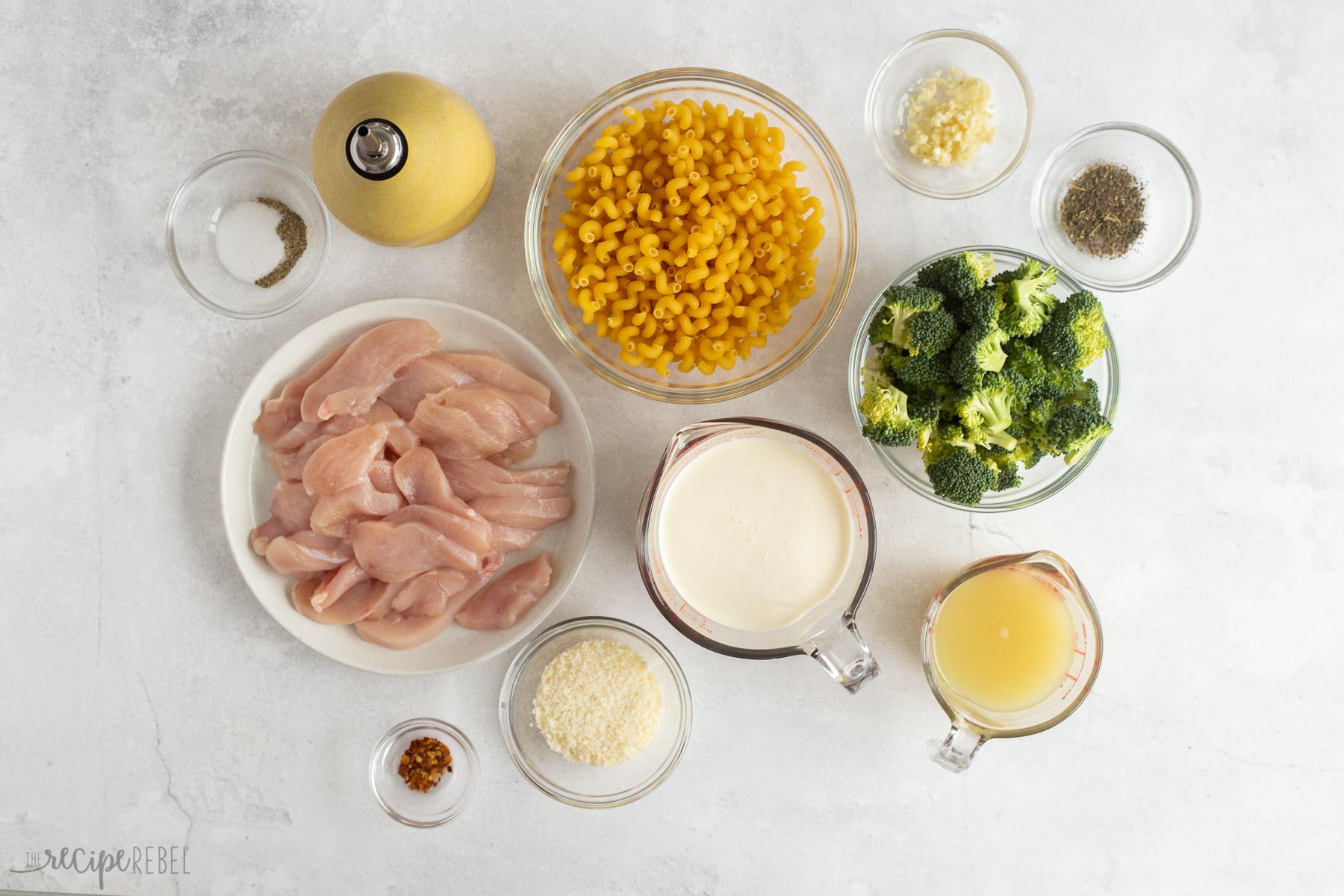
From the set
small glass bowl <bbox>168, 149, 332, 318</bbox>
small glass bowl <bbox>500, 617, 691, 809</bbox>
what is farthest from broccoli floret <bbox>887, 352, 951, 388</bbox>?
small glass bowl <bbox>168, 149, 332, 318</bbox>

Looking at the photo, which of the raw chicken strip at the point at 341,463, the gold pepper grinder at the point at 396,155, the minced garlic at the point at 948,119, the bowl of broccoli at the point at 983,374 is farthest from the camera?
the minced garlic at the point at 948,119

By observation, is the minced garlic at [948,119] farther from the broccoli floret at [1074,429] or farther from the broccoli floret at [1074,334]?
the broccoli floret at [1074,429]

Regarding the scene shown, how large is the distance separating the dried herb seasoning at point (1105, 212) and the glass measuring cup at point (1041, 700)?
74 centimetres

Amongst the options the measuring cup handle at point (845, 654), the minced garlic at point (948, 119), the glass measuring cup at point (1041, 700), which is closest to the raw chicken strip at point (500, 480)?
the measuring cup handle at point (845, 654)

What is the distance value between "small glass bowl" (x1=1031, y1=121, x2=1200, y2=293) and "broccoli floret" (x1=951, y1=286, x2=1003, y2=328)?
381 mm

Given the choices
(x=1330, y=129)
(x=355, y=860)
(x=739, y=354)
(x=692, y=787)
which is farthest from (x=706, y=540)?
(x=1330, y=129)

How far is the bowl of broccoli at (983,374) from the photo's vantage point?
5.48ft

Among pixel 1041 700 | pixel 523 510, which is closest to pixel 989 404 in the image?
pixel 1041 700

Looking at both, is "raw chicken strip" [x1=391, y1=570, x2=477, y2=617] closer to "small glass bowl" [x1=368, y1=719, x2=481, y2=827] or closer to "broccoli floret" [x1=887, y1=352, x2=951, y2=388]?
"small glass bowl" [x1=368, y1=719, x2=481, y2=827]

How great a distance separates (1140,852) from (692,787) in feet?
3.61

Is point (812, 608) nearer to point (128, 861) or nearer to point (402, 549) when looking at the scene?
point (402, 549)

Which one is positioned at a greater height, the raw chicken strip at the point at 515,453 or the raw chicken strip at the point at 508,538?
the raw chicken strip at the point at 515,453

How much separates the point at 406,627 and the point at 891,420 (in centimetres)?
115

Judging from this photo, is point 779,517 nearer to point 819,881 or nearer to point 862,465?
point 862,465
